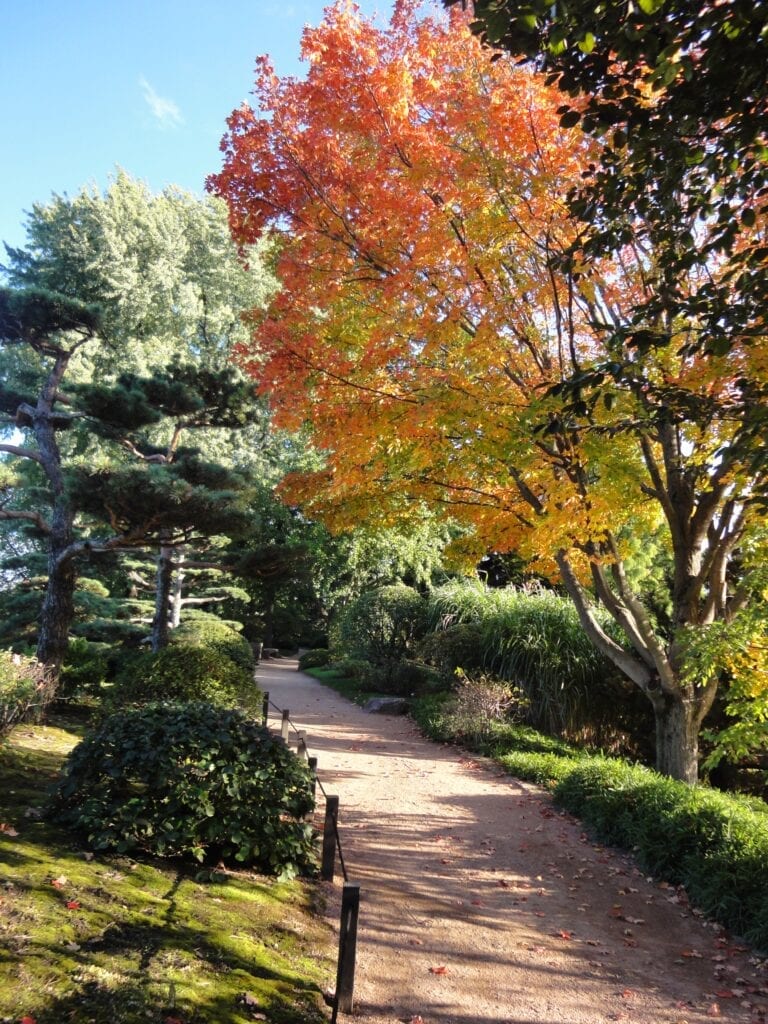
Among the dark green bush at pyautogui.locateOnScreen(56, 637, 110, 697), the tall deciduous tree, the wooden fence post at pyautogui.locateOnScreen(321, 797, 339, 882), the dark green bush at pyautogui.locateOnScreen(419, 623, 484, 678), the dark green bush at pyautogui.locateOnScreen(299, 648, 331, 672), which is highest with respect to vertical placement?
the tall deciduous tree

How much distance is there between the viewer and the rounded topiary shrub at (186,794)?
4059mm

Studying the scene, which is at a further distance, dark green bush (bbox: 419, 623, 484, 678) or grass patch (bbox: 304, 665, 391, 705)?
grass patch (bbox: 304, 665, 391, 705)

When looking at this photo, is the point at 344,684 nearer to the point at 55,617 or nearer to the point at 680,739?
the point at 55,617

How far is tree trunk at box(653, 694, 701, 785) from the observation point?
7305 mm

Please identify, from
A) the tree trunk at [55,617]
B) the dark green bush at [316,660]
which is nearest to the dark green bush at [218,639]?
the tree trunk at [55,617]

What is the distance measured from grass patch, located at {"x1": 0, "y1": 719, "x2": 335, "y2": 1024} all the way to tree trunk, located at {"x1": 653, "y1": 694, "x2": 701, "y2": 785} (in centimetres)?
477

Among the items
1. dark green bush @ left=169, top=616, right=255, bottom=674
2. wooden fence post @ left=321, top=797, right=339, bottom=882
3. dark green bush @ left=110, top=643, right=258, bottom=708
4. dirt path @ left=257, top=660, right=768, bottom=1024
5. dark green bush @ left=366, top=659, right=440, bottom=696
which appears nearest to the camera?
dirt path @ left=257, top=660, right=768, bottom=1024

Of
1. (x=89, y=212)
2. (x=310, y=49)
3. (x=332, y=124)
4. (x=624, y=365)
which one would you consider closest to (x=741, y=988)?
(x=624, y=365)

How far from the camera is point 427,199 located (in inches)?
231

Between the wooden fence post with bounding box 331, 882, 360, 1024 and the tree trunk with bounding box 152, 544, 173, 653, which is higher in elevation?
the tree trunk with bounding box 152, 544, 173, 653

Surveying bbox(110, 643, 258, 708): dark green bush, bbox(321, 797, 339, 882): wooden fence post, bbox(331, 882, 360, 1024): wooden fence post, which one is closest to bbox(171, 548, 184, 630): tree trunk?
bbox(110, 643, 258, 708): dark green bush

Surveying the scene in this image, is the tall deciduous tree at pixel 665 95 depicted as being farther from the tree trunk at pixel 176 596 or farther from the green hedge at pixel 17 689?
the tree trunk at pixel 176 596

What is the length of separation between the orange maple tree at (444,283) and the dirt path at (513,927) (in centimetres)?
237

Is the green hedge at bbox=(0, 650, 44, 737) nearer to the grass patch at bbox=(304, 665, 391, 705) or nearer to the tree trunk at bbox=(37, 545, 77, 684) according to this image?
the tree trunk at bbox=(37, 545, 77, 684)
